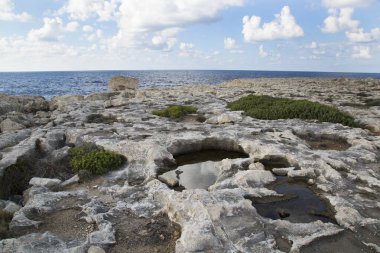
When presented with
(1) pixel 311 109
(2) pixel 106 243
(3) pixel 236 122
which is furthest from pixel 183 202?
(1) pixel 311 109

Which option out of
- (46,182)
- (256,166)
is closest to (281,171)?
(256,166)

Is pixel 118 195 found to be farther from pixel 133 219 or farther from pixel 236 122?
pixel 236 122

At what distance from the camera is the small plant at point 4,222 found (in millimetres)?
8125

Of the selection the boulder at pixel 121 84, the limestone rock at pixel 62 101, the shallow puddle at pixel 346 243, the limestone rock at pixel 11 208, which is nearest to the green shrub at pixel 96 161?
the limestone rock at pixel 11 208

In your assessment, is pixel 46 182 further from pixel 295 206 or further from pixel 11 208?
pixel 295 206

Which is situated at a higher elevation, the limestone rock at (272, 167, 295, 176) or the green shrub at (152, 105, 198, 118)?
A: the green shrub at (152, 105, 198, 118)

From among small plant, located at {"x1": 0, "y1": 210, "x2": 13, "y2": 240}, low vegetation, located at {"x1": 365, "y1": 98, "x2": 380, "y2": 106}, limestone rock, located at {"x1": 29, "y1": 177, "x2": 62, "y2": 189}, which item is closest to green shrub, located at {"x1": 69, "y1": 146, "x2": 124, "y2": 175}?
limestone rock, located at {"x1": 29, "y1": 177, "x2": 62, "y2": 189}

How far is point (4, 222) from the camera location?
8594 mm

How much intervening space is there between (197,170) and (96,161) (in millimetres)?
3836

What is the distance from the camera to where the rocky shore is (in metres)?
7.78

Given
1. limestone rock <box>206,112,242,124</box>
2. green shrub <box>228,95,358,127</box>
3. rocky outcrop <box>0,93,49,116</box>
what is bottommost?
rocky outcrop <box>0,93,49,116</box>

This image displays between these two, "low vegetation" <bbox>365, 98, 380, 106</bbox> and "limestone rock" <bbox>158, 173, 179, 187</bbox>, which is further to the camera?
"low vegetation" <bbox>365, 98, 380, 106</bbox>

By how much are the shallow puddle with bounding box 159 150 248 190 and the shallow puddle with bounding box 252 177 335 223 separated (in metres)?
2.26

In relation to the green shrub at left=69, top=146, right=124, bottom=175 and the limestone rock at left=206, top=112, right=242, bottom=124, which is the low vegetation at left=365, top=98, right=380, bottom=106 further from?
the green shrub at left=69, top=146, right=124, bottom=175
